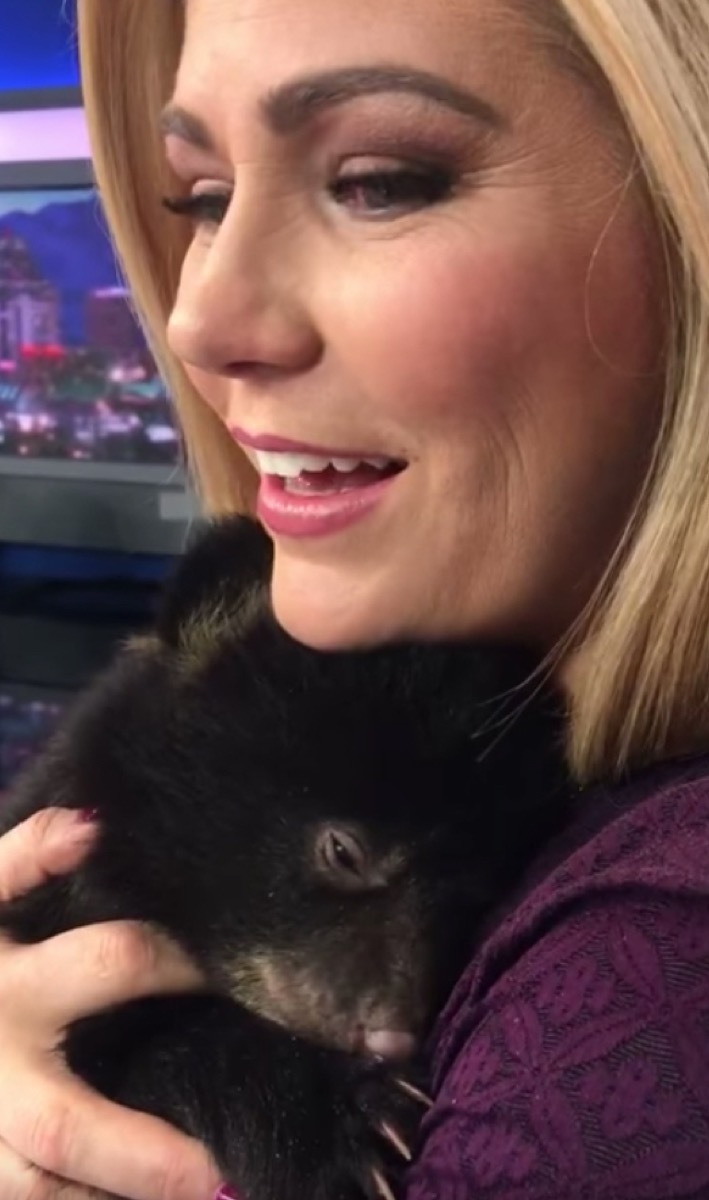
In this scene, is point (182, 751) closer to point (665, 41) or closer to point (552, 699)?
point (552, 699)

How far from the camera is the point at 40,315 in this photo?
13.9ft

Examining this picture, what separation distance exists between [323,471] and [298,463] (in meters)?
0.02

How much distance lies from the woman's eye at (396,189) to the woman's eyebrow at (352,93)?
4cm

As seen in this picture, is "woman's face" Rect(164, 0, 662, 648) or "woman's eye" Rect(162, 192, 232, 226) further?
"woman's eye" Rect(162, 192, 232, 226)

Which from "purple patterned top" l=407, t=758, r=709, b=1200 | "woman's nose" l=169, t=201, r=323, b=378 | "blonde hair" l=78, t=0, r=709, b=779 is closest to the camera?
"purple patterned top" l=407, t=758, r=709, b=1200

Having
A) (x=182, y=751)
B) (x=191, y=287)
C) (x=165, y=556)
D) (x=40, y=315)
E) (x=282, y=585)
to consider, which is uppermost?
(x=191, y=287)

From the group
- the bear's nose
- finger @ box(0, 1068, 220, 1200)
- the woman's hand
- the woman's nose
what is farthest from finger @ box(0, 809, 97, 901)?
the woman's nose

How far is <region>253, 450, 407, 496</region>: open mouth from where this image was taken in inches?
40.3

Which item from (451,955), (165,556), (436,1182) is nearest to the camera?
(436,1182)

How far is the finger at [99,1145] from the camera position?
0.96 metres

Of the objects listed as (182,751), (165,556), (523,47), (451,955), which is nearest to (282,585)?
(182,751)

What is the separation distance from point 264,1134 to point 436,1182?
186 mm

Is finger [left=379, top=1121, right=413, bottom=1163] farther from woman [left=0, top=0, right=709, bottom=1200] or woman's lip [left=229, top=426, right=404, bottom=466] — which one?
woman's lip [left=229, top=426, right=404, bottom=466]

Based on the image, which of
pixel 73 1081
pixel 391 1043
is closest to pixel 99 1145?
pixel 73 1081
